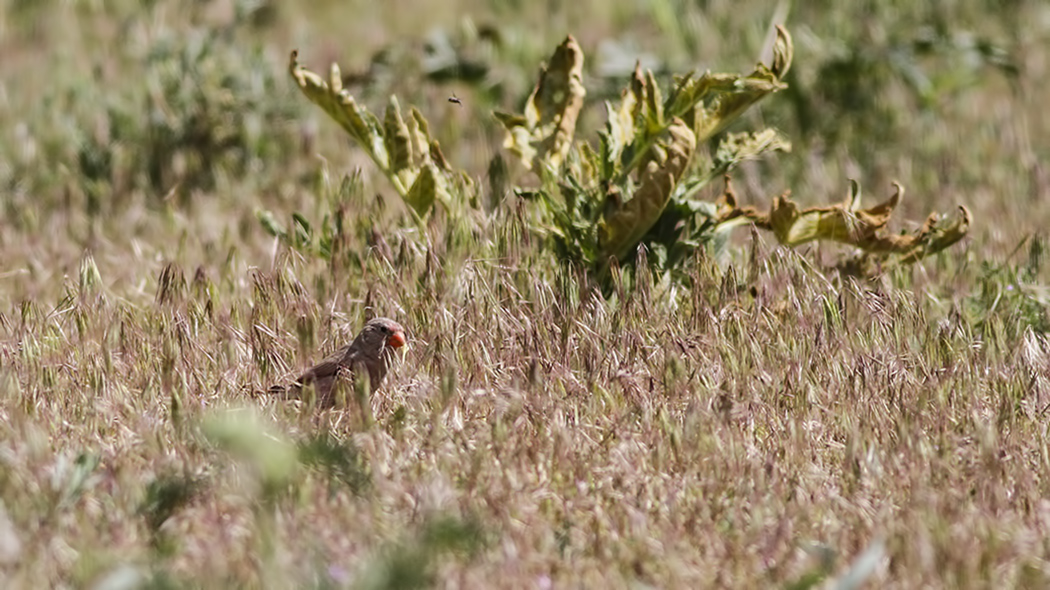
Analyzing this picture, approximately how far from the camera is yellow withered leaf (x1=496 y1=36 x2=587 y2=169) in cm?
468

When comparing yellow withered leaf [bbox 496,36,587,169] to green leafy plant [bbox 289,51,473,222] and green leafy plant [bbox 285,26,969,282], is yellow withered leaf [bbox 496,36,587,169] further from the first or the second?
green leafy plant [bbox 289,51,473,222]

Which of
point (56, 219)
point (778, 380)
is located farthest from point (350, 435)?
point (56, 219)

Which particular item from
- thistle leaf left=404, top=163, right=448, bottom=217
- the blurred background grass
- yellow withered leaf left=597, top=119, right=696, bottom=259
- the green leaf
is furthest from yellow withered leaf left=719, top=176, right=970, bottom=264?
the green leaf

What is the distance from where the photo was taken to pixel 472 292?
4.18 meters

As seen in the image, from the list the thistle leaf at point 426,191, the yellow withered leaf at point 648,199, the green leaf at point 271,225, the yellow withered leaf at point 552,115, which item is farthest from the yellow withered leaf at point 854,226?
the green leaf at point 271,225

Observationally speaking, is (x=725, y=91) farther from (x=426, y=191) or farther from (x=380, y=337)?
(x=380, y=337)

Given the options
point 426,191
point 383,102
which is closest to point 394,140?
point 426,191

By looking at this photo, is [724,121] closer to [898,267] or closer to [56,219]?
[898,267]

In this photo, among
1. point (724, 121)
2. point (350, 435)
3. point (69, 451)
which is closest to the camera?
point (69, 451)

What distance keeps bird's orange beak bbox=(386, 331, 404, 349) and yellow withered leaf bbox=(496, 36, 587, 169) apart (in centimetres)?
101

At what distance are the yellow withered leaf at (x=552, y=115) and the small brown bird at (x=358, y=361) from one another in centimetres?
100

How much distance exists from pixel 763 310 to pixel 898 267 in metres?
0.72

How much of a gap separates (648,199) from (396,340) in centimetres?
90

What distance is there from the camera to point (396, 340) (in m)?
3.85
